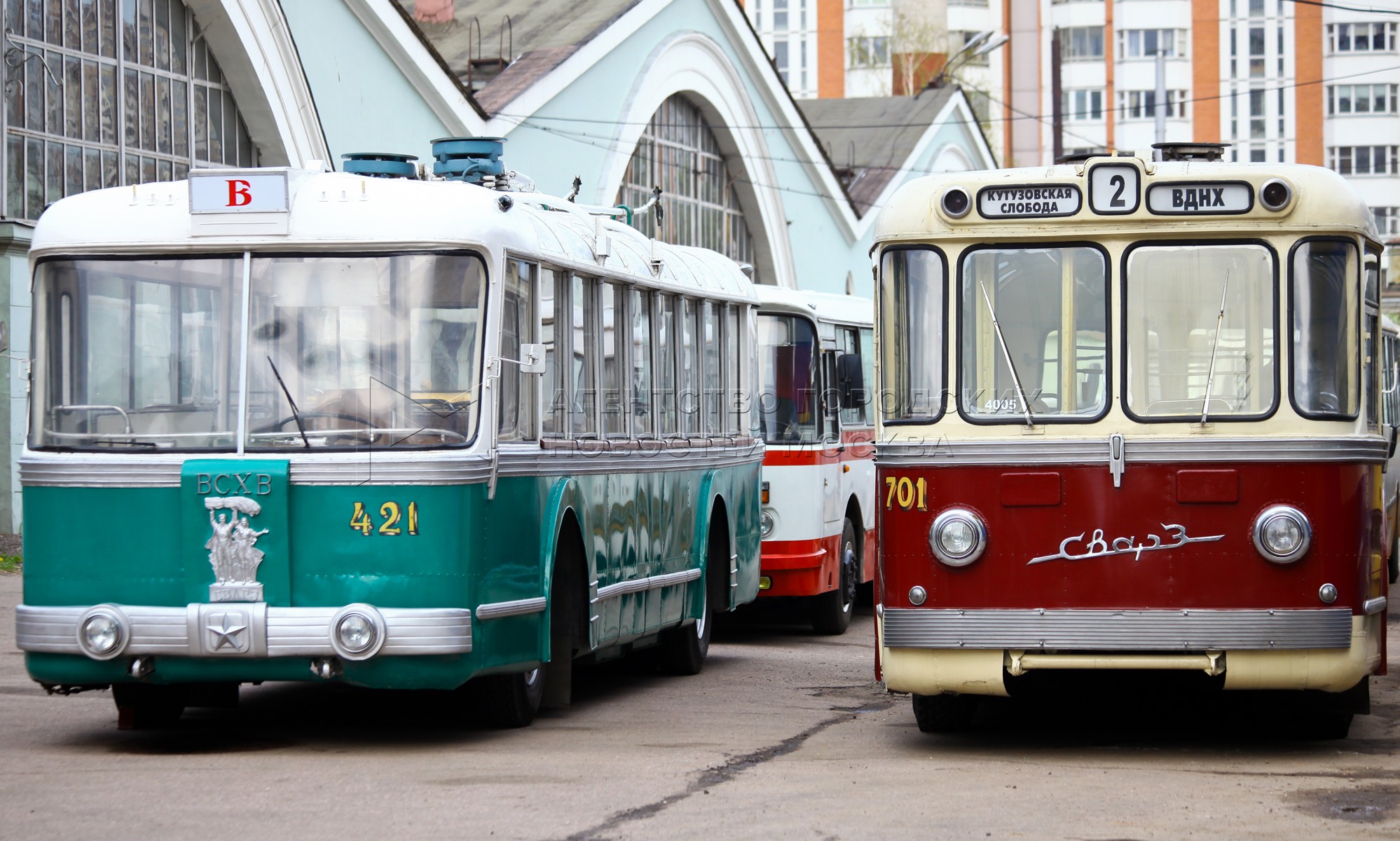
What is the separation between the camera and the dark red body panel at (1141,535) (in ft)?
30.5

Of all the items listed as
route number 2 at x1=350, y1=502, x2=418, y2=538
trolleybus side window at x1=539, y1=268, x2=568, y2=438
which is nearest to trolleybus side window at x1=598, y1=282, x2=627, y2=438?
trolleybus side window at x1=539, y1=268, x2=568, y2=438

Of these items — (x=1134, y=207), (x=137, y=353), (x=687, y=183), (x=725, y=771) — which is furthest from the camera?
(x=687, y=183)

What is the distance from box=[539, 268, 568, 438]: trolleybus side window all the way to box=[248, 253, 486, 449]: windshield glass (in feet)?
3.35

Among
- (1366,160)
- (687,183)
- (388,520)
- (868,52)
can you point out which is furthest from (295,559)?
(1366,160)

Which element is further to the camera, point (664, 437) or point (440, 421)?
point (664, 437)

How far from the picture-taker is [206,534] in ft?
31.2

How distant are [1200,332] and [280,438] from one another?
4393 millimetres

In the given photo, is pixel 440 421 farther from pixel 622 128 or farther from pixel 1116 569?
pixel 622 128

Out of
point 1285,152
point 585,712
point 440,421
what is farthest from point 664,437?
point 1285,152

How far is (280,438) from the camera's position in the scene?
31.6ft

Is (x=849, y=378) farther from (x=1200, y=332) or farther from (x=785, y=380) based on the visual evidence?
(x=1200, y=332)

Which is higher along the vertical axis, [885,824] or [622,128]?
[622,128]

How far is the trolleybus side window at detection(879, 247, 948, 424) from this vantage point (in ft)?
31.7

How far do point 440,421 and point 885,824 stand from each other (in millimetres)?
3127
